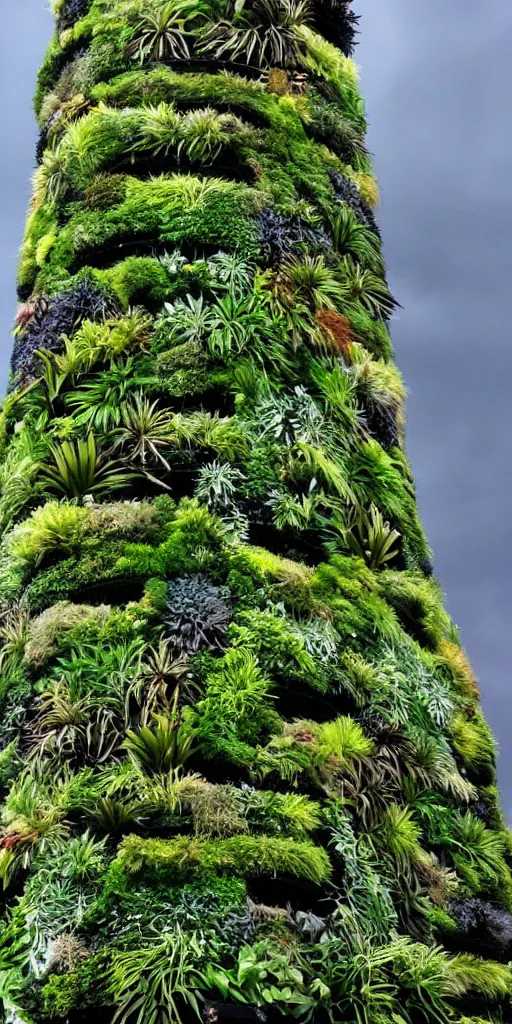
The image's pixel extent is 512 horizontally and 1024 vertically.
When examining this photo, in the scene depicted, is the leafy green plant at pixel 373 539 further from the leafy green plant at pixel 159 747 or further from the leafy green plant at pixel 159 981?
the leafy green plant at pixel 159 981

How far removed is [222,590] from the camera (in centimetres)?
584

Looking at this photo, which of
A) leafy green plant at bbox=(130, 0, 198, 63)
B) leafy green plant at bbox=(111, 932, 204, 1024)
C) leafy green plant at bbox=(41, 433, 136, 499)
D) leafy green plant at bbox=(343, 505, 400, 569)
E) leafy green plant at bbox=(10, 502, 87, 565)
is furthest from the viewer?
leafy green plant at bbox=(130, 0, 198, 63)

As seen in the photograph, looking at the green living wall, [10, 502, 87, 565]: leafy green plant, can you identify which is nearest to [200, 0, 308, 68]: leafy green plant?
the green living wall

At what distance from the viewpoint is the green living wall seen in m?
4.87

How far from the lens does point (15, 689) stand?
579 cm

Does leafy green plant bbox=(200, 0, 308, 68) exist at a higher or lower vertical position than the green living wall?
higher

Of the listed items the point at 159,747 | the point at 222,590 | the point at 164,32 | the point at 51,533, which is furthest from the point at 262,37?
the point at 159,747

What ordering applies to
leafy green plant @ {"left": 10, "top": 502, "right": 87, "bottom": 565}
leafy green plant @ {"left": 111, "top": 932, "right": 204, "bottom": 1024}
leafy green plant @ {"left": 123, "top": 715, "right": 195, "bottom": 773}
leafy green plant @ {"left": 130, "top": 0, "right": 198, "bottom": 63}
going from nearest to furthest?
leafy green plant @ {"left": 111, "top": 932, "right": 204, "bottom": 1024}, leafy green plant @ {"left": 123, "top": 715, "right": 195, "bottom": 773}, leafy green plant @ {"left": 10, "top": 502, "right": 87, "bottom": 565}, leafy green plant @ {"left": 130, "top": 0, "right": 198, "bottom": 63}

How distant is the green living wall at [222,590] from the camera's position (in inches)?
192

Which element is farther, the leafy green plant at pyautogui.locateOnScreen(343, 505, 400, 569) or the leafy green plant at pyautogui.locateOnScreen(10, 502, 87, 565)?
the leafy green plant at pyautogui.locateOnScreen(343, 505, 400, 569)

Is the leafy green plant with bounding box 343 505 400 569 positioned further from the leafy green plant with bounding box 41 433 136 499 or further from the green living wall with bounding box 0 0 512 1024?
the leafy green plant with bounding box 41 433 136 499

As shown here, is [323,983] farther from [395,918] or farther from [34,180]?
[34,180]

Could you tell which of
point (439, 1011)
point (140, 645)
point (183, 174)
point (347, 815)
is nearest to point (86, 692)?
point (140, 645)

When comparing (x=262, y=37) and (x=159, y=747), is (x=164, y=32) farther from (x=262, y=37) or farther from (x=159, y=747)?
(x=159, y=747)
